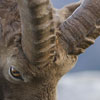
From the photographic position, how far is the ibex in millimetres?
2635

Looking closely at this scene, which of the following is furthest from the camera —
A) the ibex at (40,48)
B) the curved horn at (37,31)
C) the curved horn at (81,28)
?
the curved horn at (81,28)

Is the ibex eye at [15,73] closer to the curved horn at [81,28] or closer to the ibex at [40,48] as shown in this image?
the ibex at [40,48]

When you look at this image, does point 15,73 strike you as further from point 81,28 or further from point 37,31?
point 81,28

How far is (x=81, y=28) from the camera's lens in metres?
2.81

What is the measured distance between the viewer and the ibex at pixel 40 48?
2.64m

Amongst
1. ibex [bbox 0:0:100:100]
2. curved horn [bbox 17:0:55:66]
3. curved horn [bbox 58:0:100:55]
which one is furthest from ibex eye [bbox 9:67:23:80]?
curved horn [bbox 58:0:100:55]

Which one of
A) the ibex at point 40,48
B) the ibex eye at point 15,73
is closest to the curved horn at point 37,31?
the ibex at point 40,48

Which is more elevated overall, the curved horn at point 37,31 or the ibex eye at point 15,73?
the curved horn at point 37,31

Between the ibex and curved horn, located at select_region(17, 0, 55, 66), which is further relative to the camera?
the ibex

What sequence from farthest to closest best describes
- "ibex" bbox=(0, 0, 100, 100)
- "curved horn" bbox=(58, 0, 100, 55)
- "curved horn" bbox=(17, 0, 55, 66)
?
"curved horn" bbox=(58, 0, 100, 55), "ibex" bbox=(0, 0, 100, 100), "curved horn" bbox=(17, 0, 55, 66)

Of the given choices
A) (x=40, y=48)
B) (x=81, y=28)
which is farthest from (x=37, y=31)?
(x=81, y=28)

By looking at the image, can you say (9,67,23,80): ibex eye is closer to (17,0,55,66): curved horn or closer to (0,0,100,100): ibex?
(0,0,100,100): ibex

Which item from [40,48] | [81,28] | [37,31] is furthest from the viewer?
[81,28]

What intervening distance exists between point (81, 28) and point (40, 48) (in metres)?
0.50
